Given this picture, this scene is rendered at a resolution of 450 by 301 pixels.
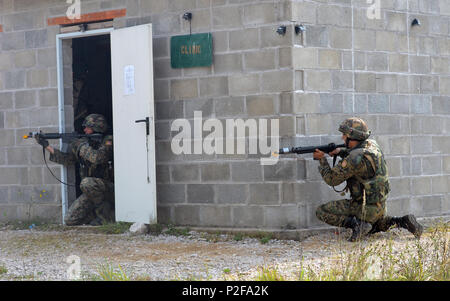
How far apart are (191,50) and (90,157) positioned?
7.12ft

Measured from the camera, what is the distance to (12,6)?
985 cm

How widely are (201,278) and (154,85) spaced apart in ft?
11.9

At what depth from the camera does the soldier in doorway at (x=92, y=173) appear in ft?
30.5

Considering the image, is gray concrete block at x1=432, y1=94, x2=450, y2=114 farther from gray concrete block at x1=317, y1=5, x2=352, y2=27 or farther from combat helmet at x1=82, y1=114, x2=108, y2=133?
combat helmet at x1=82, y1=114, x2=108, y2=133

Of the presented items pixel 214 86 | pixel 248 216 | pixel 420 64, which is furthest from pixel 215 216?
pixel 420 64

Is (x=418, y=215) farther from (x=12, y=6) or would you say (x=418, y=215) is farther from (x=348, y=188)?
(x=12, y=6)

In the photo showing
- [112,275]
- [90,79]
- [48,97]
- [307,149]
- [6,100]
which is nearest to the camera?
[112,275]

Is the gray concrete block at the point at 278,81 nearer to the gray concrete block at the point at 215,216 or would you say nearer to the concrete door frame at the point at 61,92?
the gray concrete block at the point at 215,216

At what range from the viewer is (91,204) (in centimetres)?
941

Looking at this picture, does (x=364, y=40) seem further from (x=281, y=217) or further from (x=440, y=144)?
(x=281, y=217)

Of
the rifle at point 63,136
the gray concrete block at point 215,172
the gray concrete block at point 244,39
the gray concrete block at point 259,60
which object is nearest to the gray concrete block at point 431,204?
the gray concrete block at point 215,172

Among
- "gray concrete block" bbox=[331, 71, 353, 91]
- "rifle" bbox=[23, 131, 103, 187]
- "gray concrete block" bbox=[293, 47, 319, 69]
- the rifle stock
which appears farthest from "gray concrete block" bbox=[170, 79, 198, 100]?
"gray concrete block" bbox=[331, 71, 353, 91]

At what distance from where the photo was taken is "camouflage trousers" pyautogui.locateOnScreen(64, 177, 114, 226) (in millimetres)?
9281

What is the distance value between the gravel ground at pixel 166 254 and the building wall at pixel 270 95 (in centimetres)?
42
